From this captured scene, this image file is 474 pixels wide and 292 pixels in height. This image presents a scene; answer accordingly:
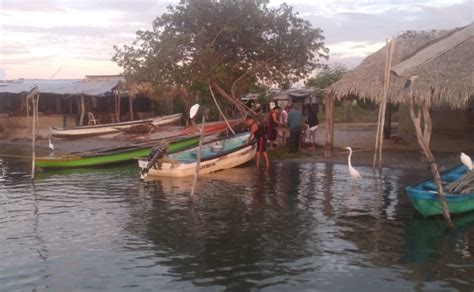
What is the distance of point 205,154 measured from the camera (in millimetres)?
18906

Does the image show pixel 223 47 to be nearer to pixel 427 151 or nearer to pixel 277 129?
pixel 277 129

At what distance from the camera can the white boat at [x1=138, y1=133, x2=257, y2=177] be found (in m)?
16.8

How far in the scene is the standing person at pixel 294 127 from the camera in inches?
812

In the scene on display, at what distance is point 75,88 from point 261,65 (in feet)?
47.3

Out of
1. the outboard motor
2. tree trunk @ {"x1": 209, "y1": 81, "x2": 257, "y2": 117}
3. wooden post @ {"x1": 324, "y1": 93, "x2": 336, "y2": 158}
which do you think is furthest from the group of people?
the outboard motor

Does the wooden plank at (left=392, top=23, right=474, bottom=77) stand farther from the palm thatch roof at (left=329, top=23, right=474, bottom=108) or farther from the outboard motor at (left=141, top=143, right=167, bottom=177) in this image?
the outboard motor at (left=141, top=143, right=167, bottom=177)

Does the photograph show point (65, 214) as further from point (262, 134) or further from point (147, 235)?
point (262, 134)

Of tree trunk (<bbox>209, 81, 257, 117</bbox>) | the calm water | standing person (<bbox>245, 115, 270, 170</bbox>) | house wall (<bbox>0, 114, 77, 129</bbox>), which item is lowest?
the calm water

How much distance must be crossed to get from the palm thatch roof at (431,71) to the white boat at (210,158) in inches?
157

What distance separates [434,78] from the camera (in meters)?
16.3

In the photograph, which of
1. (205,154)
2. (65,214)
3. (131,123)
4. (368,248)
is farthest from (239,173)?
(131,123)

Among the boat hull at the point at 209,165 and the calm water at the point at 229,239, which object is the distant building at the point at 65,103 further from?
the calm water at the point at 229,239

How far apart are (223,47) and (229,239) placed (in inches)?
568

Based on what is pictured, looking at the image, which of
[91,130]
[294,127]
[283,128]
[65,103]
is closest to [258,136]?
[294,127]
